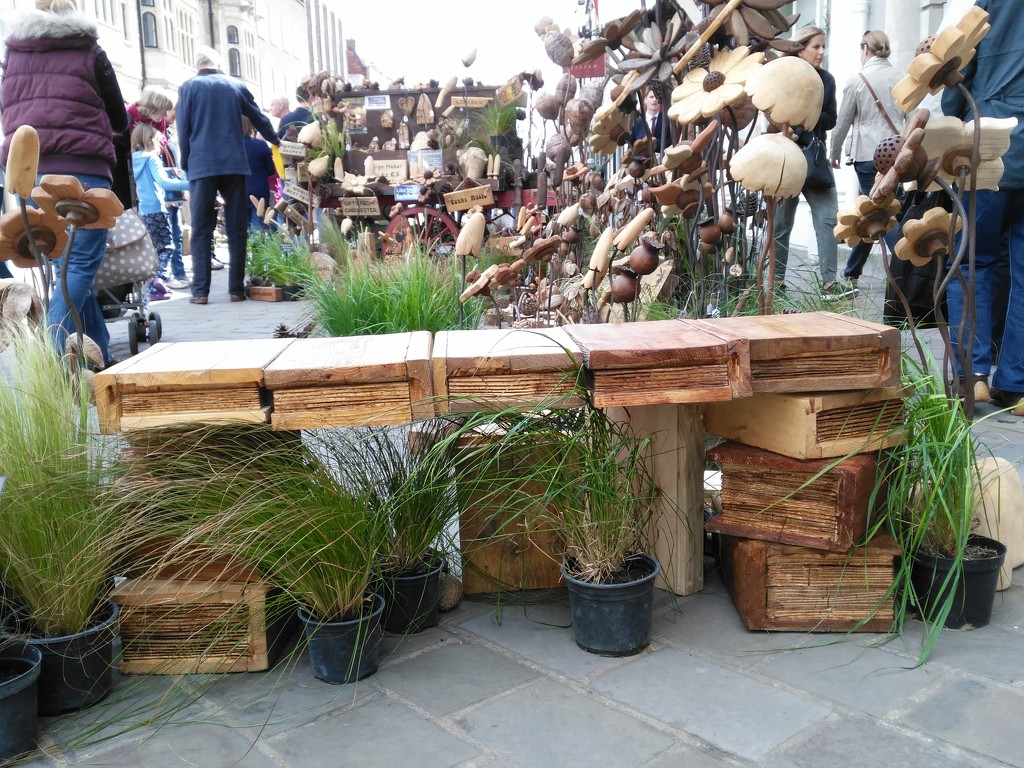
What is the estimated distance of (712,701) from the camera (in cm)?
206

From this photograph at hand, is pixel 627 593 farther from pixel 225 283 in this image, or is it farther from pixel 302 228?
pixel 225 283

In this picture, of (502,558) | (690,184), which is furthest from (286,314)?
(502,558)

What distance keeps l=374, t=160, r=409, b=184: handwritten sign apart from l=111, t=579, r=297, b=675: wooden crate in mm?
8470

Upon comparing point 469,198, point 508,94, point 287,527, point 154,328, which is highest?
point 508,94

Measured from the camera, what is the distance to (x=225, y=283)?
12.0m

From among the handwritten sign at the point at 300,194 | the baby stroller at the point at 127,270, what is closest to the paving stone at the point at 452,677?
the baby stroller at the point at 127,270

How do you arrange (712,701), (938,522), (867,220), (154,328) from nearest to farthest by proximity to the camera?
1. (712,701)
2. (938,522)
3. (867,220)
4. (154,328)

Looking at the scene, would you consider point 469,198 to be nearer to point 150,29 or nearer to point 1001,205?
point 1001,205

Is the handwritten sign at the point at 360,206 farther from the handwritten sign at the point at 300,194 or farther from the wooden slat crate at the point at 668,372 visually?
the wooden slat crate at the point at 668,372

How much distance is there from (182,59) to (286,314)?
57409 mm

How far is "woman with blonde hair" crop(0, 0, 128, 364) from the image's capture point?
193 inches

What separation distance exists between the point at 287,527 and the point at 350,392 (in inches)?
13.2

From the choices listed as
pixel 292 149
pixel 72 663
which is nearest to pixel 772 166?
pixel 72 663

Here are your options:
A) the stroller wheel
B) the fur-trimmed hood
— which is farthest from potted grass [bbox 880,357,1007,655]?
the stroller wheel
